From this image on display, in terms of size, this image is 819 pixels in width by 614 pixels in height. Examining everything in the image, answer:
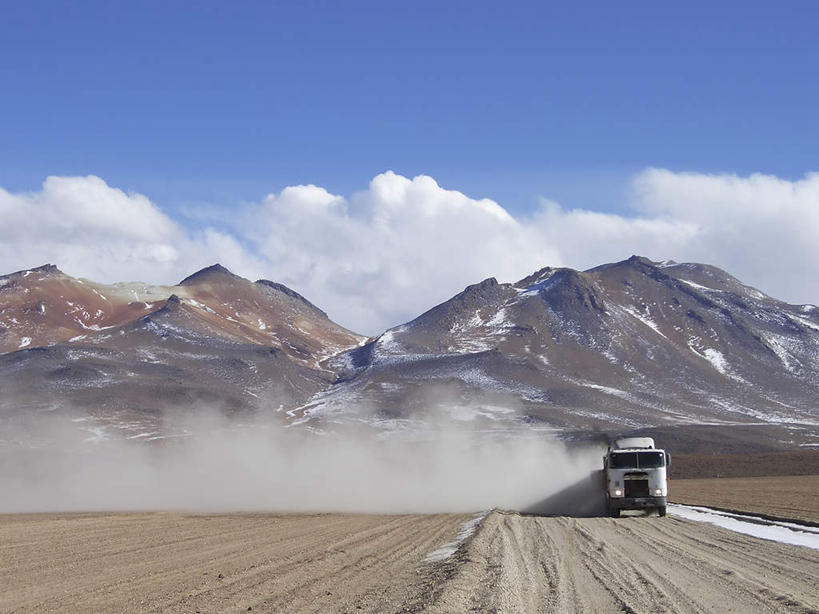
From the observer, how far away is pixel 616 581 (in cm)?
2044

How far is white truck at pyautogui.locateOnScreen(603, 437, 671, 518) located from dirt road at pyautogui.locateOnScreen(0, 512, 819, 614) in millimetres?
7587

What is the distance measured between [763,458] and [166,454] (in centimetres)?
8328

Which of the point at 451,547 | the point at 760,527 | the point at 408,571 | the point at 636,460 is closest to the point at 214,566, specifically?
the point at 408,571

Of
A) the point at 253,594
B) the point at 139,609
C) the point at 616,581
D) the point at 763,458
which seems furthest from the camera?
the point at 763,458

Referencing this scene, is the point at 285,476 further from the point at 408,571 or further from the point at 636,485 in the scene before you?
the point at 408,571

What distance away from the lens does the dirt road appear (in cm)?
A: 1792

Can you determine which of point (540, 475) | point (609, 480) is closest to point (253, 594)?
point (609, 480)

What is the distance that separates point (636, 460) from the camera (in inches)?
1796

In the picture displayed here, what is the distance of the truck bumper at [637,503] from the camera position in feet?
145

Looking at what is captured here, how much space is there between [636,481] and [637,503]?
104 centimetres

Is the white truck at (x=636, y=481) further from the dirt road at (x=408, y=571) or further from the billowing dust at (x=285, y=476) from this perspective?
the dirt road at (x=408, y=571)

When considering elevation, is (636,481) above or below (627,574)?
above

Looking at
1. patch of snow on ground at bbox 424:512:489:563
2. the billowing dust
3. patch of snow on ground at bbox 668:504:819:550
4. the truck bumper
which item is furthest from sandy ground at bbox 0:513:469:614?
the billowing dust

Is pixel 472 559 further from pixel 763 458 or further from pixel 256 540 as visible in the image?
pixel 763 458
